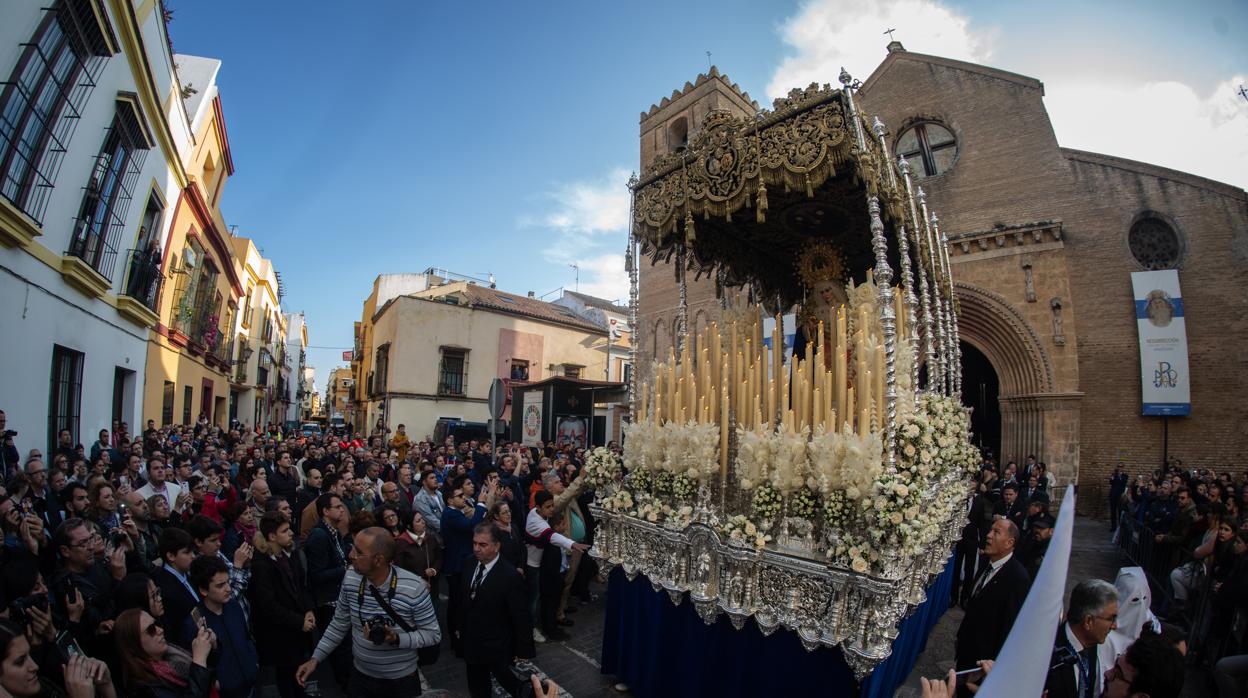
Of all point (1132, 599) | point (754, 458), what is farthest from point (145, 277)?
point (1132, 599)

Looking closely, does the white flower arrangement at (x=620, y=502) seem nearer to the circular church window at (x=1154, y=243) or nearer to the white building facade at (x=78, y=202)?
the white building facade at (x=78, y=202)

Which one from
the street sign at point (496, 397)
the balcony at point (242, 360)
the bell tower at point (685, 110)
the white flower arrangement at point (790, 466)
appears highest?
the bell tower at point (685, 110)

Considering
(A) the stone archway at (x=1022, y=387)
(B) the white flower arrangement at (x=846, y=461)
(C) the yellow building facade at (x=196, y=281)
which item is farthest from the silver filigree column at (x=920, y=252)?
(C) the yellow building facade at (x=196, y=281)

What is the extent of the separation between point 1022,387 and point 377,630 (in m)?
15.4

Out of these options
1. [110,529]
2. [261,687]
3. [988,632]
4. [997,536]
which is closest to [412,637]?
[261,687]

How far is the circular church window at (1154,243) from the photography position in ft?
43.2

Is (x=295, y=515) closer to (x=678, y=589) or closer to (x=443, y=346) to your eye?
(x=678, y=589)

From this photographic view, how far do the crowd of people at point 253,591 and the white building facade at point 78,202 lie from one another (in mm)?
2150

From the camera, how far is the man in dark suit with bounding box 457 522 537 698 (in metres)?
3.32

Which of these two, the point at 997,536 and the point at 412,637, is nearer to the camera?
the point at 412,637

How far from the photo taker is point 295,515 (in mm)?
6258

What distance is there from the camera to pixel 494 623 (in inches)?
132

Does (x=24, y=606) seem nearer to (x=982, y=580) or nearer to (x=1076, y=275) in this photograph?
(x=982, y=580)

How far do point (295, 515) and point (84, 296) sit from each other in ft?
18.3
